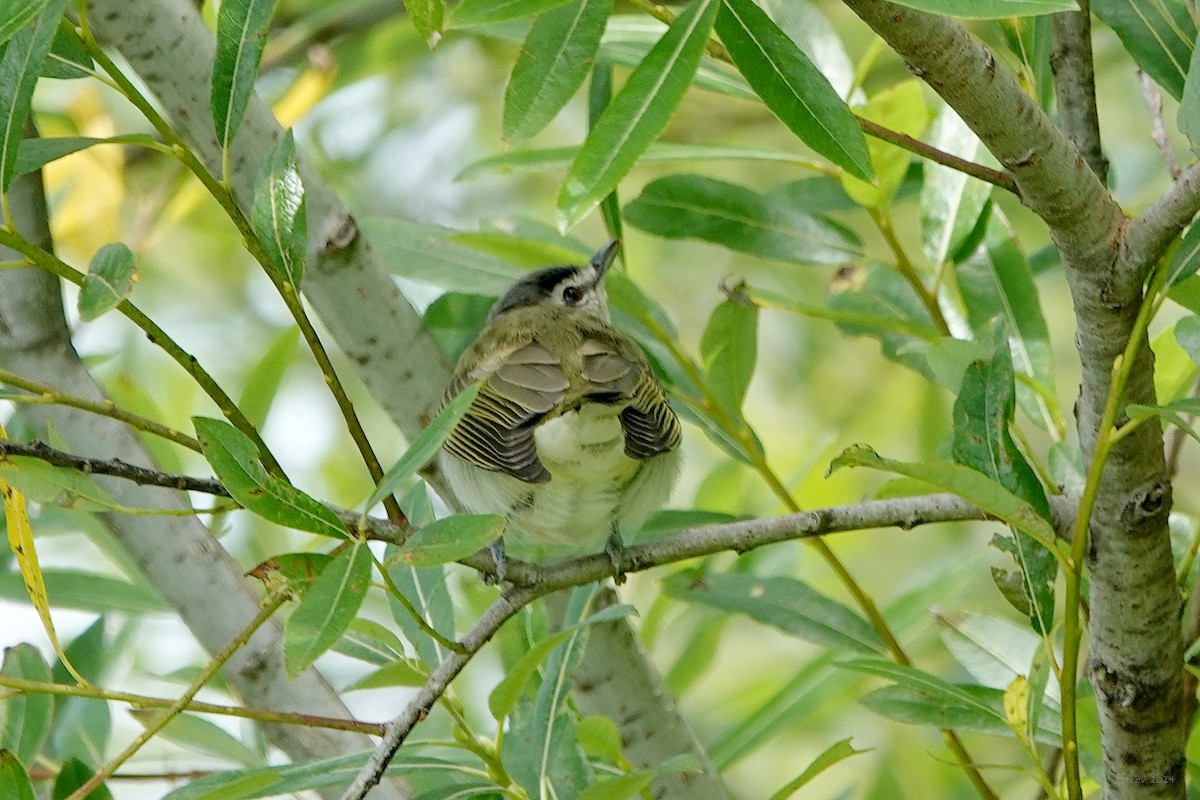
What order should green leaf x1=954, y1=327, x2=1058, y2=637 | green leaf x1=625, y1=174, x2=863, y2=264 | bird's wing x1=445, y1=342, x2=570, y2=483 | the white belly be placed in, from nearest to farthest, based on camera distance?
green leaf x1=954, y1=327, x2=1058, y2=637 → green leaf x1=625, y1=174, x2=863, y2=264 → bird's wing x1=445, y1=342, x2=570, y2=483 → the white belly

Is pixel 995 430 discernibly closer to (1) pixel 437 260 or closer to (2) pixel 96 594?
(1) pixel 437 260

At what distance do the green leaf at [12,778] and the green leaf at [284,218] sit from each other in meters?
0.71

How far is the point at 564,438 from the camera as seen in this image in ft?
9.23

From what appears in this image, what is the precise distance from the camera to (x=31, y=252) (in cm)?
154

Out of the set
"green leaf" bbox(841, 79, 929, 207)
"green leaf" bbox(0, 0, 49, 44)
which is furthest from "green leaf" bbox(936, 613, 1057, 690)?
"green leaf" bbox(0, 0, 49, 44)

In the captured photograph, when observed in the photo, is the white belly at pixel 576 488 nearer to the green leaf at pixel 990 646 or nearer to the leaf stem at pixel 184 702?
the green leaf at pixel 990 646

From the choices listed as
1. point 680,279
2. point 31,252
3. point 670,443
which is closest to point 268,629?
point 670,443

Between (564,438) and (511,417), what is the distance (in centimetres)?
14

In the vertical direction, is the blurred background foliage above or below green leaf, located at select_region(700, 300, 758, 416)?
above

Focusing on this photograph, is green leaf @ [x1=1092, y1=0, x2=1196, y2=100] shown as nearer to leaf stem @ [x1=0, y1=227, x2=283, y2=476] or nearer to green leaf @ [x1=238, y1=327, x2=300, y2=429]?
leaf stem @ [x1=0, y1=227, x2=283, y2=476]

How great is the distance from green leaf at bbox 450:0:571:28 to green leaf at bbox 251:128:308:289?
38 cm

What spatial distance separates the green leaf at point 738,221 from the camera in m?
2.54

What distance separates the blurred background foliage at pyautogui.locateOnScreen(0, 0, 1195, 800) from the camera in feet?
10.3

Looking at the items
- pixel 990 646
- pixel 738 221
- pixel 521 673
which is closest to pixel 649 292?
pixel 738 221
